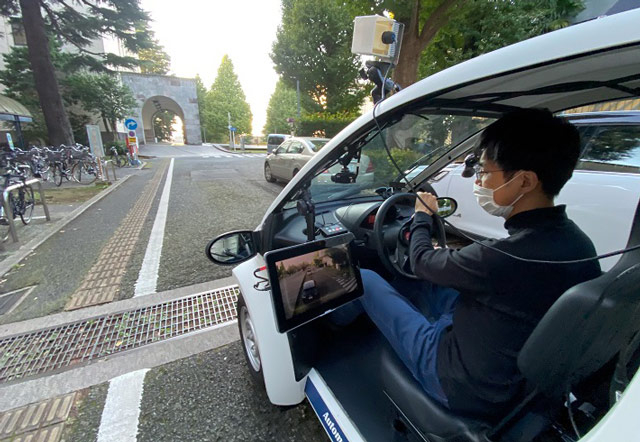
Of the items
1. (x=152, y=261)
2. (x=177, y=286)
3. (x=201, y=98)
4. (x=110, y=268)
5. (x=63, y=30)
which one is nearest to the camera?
(x=177, y=286)

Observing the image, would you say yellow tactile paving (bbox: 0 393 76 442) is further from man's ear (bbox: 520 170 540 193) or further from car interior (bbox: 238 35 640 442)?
man's ear (bbox: 520 170 540 193)

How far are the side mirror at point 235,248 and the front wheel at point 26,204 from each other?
6.01 metres

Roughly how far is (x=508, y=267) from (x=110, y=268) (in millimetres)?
4435

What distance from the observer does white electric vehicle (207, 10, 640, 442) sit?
78 centimetres

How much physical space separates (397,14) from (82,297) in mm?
10385

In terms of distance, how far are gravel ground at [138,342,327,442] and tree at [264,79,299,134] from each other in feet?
133

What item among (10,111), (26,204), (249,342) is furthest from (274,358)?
(10,111)

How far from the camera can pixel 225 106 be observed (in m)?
46.6

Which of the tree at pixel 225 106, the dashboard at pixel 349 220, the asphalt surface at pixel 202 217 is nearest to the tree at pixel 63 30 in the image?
the asphalt surface at pixel 202 217

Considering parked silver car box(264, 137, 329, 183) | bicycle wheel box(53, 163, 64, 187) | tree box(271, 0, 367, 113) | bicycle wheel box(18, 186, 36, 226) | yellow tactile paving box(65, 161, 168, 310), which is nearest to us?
yellow tactile paving box(65, 161, 168, 310)

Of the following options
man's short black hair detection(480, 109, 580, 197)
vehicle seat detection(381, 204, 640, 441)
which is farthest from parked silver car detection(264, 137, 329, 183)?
vehicle seat detection(381, 204, 640, 441)

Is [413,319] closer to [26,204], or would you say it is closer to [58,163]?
[26,204]

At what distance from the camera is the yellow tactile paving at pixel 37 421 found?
1.69 m

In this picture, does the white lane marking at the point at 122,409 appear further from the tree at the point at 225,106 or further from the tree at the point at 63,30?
the tree at the point at 225,106
